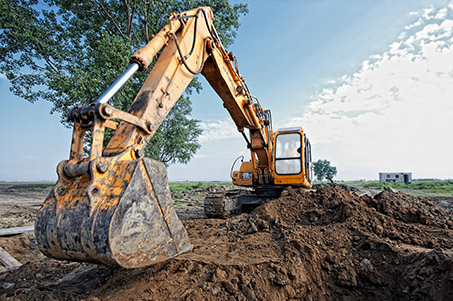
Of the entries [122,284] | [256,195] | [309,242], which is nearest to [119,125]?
[122,284]

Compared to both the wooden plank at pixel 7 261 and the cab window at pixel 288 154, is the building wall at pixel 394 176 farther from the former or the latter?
the wooden plank at pixel 7 261

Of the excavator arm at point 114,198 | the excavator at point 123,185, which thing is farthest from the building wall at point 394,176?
the excavator arm at point 114,198

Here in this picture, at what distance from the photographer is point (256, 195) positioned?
782 centimetres

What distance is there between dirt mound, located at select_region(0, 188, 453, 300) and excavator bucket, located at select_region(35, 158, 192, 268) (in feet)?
1.81

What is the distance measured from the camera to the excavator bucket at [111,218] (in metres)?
2.10

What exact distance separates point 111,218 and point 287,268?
7.06 ft

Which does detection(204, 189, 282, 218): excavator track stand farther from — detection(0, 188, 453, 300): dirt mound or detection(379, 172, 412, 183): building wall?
detection(379, 172, 412, 183): building wall

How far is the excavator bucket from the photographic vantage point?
82.7 inches

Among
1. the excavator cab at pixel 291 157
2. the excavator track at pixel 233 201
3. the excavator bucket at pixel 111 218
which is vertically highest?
the excavator cab at pixel 291 157

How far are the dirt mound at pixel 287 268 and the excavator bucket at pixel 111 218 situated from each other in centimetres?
55

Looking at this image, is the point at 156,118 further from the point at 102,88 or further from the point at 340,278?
the point at 102,88

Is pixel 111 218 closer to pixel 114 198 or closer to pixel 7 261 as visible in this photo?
pixel 114 198

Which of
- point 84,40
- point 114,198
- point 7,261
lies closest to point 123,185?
point 114,198

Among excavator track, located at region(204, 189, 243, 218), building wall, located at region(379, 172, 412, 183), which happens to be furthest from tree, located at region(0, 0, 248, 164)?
building wall, located at region(379, 172, 412, 183)
